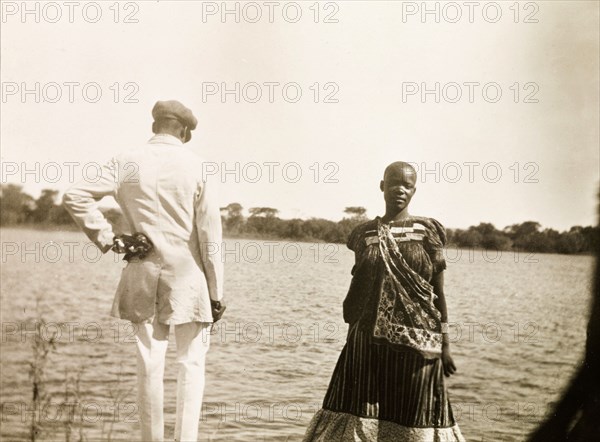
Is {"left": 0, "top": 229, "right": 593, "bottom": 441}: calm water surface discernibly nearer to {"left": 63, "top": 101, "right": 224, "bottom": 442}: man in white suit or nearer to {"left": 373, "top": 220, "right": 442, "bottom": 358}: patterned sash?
{"left": 373, "top": 220, "right": 442, "bottom": 358}: patterned sash

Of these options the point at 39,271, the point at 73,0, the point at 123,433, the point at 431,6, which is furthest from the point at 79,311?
the point at 431,6

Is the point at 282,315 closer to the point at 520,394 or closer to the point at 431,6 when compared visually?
the point at 520,394

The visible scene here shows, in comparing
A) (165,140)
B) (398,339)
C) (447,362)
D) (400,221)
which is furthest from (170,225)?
(447,362)

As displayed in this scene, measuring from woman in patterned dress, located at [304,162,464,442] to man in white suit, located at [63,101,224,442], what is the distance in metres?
0.88

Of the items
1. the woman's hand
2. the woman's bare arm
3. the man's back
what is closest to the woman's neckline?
the woman's bare arm

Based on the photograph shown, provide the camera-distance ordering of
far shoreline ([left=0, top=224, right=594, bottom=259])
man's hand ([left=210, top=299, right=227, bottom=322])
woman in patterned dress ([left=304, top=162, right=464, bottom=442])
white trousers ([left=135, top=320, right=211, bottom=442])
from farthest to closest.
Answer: far shoreline ([left=0, top=224, right=594, bottom=259])
woman in patterned dress ([left=304, top=162, right=464, bottom=442])
man's hand ([left=210, top=299, right=227, bottom=322])
white trousers ([left=135, top=320, right=211, bottom=442])

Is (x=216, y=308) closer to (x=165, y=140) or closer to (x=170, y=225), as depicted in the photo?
(x=170, y=225)

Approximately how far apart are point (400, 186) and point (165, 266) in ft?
4.63

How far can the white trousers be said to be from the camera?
375 cm

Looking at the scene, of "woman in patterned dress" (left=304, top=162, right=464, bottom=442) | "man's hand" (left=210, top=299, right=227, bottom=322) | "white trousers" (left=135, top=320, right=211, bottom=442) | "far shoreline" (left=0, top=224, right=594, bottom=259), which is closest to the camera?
"white trousers" (left=135, top=320, right=211, bottom=442)

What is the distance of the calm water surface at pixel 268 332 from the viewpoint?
16.1ft

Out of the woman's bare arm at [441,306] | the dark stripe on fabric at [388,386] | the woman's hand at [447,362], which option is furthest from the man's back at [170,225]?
the woman's hand at [447,362]

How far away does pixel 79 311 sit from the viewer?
5.28m

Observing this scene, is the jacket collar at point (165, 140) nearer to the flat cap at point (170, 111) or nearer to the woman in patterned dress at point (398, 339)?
the flat cap at point (170, 111)
